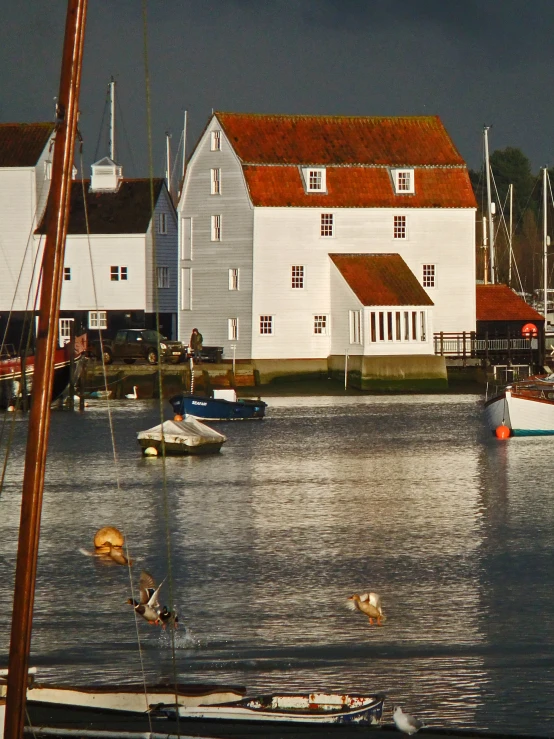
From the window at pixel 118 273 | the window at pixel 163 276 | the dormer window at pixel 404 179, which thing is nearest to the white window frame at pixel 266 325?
the dormer window at pixel 404 179

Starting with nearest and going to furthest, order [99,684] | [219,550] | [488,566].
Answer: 1. [99,684]
2. [488,566]
3. [219,550]

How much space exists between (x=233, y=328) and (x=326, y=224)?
7.43 m

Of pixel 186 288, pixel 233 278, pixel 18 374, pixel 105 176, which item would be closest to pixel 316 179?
pixel 233 278

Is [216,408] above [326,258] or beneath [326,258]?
beneath

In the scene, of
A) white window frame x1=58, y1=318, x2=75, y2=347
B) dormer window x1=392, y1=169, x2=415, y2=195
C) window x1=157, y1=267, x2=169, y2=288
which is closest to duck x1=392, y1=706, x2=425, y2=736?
dormer window x1=392, y1=169, x2=415, y2=195

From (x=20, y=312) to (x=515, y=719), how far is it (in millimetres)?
64291

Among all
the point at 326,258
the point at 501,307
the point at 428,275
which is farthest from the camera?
the point at 501,307

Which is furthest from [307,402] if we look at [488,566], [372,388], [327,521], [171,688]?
[171,688]

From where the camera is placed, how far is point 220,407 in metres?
53.3

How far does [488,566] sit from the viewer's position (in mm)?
21844

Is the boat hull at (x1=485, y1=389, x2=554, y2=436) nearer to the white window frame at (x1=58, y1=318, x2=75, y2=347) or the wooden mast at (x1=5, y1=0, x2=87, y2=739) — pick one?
the white window frame at (x1=58, y1=318, x2=75, y2=347)

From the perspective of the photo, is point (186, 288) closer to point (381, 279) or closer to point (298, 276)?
→ point (298, 276)

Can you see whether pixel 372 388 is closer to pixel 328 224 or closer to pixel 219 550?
pixel 328 224

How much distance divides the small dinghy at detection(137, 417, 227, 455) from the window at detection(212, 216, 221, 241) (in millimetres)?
31816
